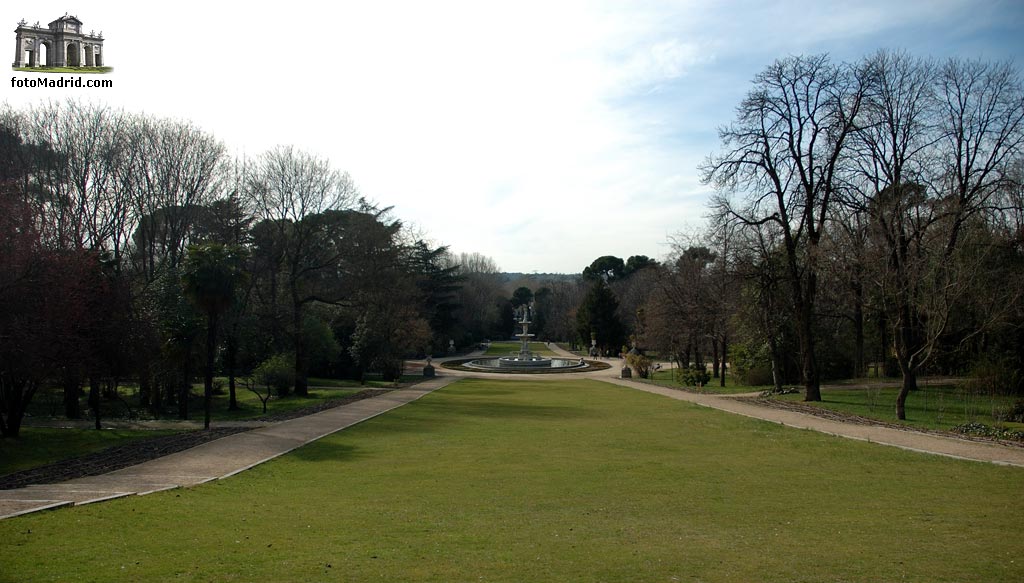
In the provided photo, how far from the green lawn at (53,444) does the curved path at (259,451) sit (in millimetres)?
3006

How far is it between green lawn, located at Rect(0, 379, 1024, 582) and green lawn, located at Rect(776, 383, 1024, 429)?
21.3 ft

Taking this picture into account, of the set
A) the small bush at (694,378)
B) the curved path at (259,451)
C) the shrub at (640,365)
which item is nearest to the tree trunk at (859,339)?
the small bush at (694,378)

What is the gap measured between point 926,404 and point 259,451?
23.7 m

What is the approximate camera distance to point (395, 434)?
19375mm

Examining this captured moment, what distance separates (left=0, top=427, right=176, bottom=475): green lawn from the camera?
15.4 m

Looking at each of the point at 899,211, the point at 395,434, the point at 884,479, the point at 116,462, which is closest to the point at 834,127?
the point at 899,211

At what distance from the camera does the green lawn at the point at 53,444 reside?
50.6ft

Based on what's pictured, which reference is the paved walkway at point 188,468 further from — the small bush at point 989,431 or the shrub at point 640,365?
the shrub at point 640,365

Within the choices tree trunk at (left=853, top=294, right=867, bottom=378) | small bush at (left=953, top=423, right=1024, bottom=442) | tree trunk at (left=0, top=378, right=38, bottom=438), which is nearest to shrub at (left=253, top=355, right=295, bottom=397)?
tree trunk at (left=0, top=378, right=38, bottom=438)

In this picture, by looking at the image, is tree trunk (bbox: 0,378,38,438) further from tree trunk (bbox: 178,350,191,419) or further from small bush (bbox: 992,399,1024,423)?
small bush (bbox: 992,399,1024,423)

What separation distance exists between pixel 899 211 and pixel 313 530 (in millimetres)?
26038

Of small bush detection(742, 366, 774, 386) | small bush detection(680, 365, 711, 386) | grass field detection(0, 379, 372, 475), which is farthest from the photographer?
small bush detection(742, 366, 774, 386)

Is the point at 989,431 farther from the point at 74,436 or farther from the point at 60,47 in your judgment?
the point at 60,47

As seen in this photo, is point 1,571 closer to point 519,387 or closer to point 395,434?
point 395,434
